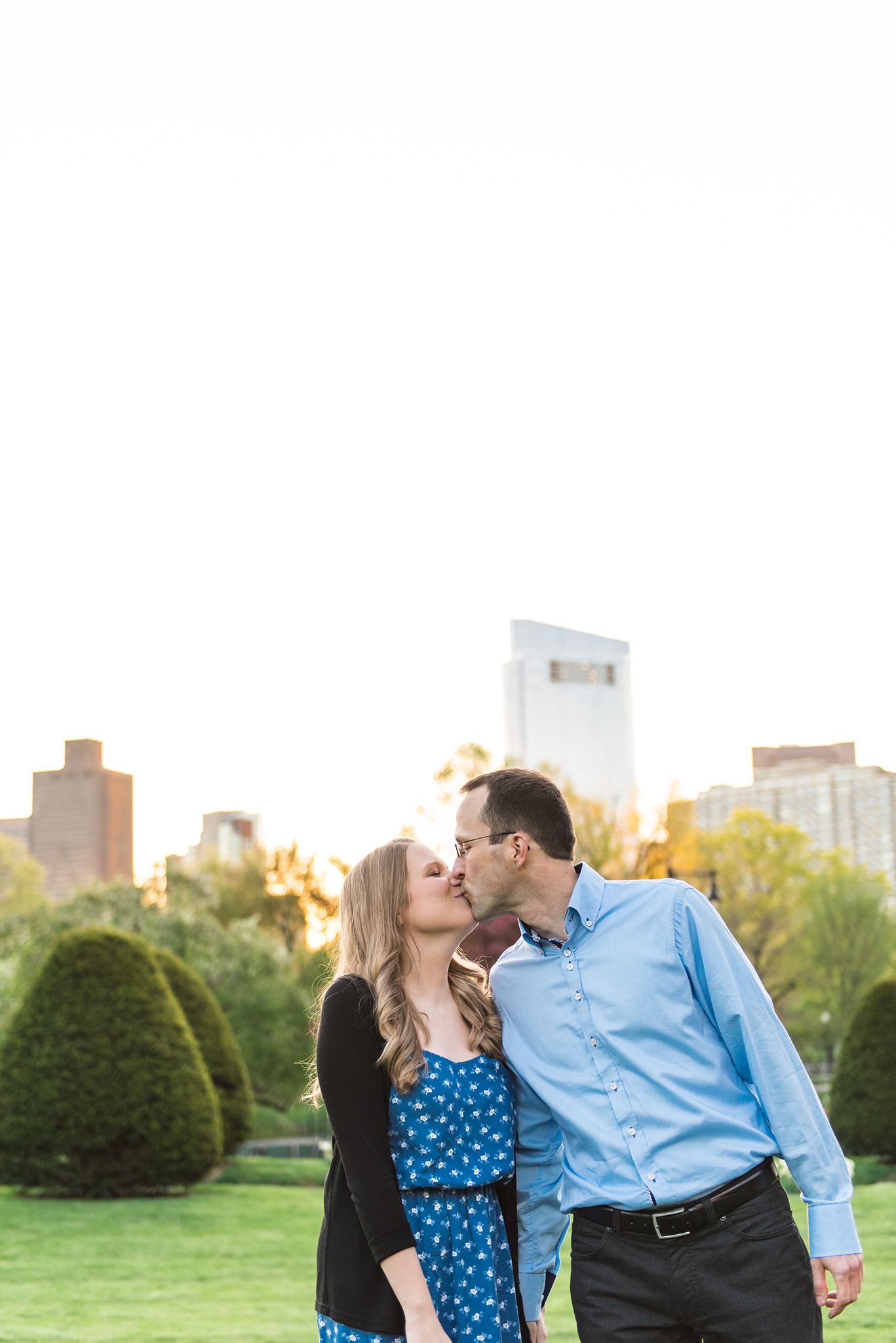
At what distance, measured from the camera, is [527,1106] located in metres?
3.65

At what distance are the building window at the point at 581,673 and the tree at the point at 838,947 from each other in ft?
510

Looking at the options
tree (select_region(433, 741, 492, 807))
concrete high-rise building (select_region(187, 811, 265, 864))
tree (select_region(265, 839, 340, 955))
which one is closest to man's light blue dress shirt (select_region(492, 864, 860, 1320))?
tree (select_region(433, 741, 492, 807))

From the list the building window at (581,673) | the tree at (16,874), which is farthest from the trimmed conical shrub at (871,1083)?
the building window at (581,673)

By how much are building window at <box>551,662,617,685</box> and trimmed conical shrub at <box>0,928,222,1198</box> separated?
7131 inches

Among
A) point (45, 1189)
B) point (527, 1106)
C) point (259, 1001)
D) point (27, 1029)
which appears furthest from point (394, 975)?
point (259, 1001)

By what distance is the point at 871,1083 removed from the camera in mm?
14992

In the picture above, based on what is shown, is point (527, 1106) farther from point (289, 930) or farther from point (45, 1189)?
point (289, 930)

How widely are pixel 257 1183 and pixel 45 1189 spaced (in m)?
3.15

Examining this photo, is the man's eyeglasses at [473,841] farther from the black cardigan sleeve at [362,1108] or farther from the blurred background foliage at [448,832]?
the blurred background foliage at [448,832]

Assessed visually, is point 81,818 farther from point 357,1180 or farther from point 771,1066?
point 771,1066

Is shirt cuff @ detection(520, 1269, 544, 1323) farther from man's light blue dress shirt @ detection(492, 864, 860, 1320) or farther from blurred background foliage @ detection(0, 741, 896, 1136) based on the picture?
blurred background foliage @ detection(0, 741, 896, 1136)

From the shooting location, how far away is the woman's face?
354cm

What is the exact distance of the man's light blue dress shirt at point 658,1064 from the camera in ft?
10.6

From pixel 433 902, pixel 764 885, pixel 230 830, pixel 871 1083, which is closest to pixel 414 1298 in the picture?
pixel 433 902
